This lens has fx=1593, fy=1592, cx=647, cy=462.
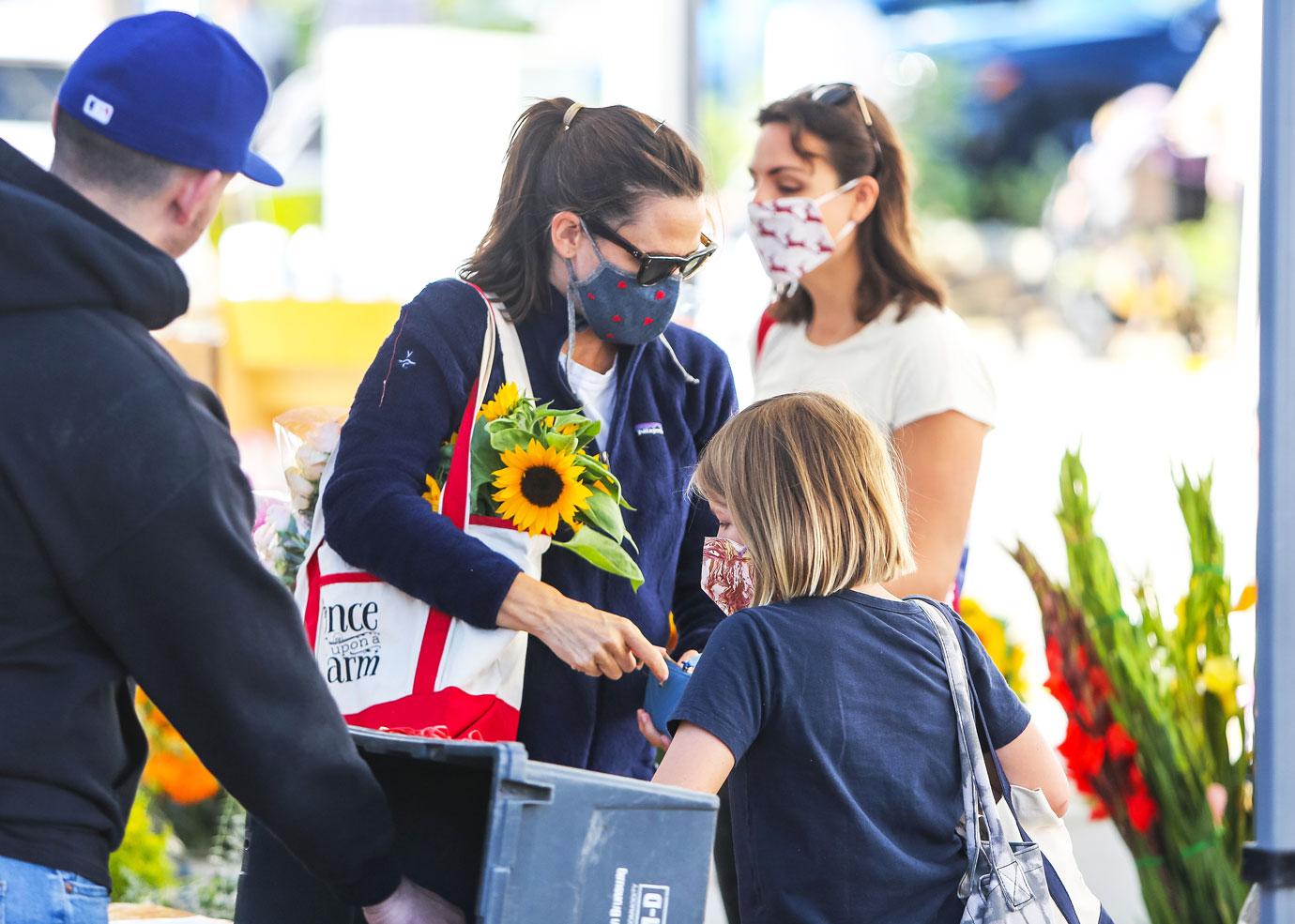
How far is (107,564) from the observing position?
150 cm

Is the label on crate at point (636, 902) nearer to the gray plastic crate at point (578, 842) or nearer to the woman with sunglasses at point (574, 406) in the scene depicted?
the gray plastic crate at point (578, 842)

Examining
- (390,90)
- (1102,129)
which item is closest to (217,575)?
(390,90)

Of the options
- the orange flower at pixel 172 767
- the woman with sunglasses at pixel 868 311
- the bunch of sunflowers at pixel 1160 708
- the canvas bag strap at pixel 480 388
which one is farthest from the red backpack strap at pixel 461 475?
the orange flower at pixel 172 767

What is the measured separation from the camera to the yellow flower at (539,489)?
86.0 inches

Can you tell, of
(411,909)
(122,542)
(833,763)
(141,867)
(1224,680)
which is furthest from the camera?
(141,867)

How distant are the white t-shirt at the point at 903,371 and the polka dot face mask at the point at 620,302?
57cm

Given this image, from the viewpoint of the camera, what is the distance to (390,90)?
6.09 metres

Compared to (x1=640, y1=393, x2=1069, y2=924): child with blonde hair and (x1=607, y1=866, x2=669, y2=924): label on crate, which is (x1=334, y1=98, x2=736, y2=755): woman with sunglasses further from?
(x1=607, y1=866, x2=669, y2=924): label on crate

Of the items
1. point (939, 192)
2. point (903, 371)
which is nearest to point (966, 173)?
point (939, 192)

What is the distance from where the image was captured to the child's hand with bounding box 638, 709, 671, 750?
7.20 ft

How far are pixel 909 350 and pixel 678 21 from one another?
9.15ft

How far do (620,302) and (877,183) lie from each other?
1077 millimetres

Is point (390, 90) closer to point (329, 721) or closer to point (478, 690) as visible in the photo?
point (478, 690)

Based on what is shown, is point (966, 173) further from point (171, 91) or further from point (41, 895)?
point (41, 895)
